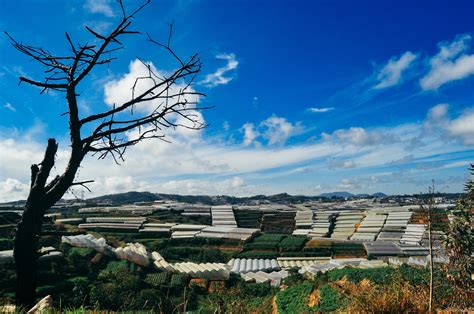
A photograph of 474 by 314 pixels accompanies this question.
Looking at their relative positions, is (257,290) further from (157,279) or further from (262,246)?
(262,246)

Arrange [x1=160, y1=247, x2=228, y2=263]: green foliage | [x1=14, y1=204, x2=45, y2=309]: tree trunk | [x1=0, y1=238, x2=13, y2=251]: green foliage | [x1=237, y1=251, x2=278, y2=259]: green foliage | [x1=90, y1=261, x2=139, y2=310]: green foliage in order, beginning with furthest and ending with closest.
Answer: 1. [x1=237, y1=251, x2=278, y2=259]: green foliage
2. [x1=160, y1=247, x2=228, y2=263]: green foliage
3. [x1=0, y1=238, x2=13, y2=251]: green foliage
4. [x1=90, y1=261, x2=139, y2=310]: green foliage
5. [x1=14, y1=204, x2=45, y2=309]: tree trunk

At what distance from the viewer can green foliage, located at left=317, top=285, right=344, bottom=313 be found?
22.0 m

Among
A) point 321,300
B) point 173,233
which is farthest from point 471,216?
point 173,233

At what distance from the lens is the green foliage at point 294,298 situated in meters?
24.7

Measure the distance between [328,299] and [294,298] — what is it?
3.01 meters

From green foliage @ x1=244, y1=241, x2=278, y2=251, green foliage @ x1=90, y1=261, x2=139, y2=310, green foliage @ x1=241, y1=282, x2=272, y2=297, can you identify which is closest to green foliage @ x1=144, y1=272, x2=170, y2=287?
green foliage @ x1=90, y1=261, x2=139, y2=310

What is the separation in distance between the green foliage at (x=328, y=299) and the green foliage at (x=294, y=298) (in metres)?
1.09

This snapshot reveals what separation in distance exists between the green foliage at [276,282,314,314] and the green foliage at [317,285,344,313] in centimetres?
109

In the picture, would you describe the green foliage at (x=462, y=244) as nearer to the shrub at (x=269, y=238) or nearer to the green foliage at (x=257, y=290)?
the green foliage at (x=257, y=290)

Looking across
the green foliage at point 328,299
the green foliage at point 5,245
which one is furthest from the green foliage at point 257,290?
the green foliage at point 5,245

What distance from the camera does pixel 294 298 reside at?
26031mm

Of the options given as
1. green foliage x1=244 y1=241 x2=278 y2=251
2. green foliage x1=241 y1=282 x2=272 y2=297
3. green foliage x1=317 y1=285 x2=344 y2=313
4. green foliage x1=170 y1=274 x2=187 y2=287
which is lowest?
green foliage x1=241 y1=282 x2=272 y2=297

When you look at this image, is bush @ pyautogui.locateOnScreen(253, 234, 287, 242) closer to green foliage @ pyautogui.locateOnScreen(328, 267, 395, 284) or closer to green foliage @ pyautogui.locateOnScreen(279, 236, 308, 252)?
green foliage @ pyautogui.locateOnScreen(279, 236, 308, 252)

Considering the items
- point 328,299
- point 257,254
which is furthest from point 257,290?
point 257,254
